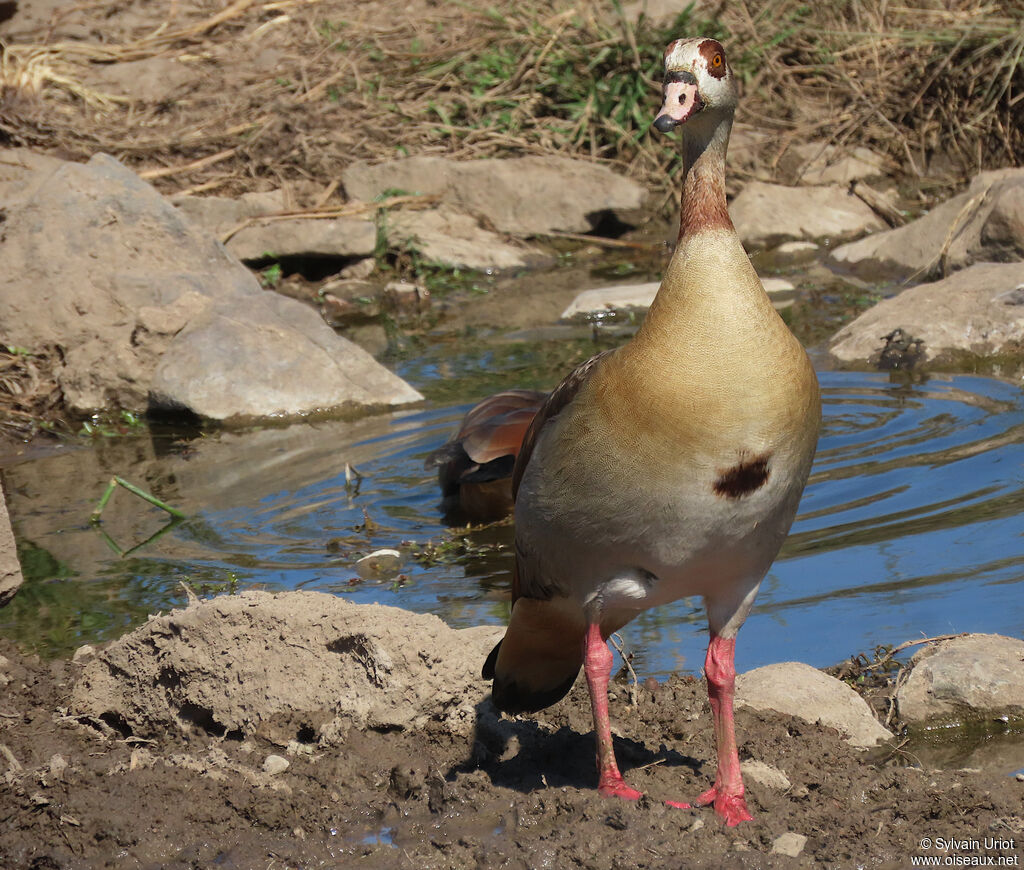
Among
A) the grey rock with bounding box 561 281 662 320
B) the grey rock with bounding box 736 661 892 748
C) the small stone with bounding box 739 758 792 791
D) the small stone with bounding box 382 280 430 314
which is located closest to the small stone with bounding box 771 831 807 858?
the small stone with bounding box 739 758 792 791

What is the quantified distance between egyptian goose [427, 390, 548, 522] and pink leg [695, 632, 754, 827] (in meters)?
2.90

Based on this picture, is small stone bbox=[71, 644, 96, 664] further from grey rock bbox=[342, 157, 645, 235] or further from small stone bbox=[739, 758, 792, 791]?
grey rock bbox=[342, 157, 645, 235]

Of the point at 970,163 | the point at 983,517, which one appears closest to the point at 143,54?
the point at 970,163

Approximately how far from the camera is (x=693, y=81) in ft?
11.6

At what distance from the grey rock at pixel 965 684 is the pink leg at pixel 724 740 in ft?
2.78

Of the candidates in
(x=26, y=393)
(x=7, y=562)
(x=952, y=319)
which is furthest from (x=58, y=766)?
(x=952, y=319)

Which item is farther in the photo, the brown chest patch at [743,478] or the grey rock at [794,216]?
the grey rock at [794,216]

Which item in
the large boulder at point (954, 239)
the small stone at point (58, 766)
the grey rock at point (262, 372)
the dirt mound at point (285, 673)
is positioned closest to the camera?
the small stone at point (58, 766)

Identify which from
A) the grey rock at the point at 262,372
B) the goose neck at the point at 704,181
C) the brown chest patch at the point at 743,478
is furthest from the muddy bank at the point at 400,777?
the grey rock at the point at 262,372

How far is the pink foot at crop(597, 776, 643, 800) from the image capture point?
365 cm

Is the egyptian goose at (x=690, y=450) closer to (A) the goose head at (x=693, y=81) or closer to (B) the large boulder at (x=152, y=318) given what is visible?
(A) the goose head at (x=693, y=81)

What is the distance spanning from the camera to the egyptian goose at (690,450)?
11.1 ft

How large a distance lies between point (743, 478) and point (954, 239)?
25.7ft

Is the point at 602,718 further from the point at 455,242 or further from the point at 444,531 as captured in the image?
the point at 455,242
